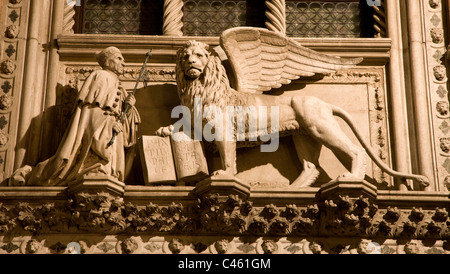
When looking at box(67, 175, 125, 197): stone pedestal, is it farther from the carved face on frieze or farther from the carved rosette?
the carved rosette

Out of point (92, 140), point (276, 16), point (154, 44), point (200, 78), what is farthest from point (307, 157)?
point (92, 140)

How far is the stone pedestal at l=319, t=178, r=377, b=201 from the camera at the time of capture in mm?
11477

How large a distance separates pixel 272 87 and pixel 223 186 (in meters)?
1.82

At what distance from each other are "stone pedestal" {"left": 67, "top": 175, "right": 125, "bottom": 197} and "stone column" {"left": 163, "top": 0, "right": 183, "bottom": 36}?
2601 mm

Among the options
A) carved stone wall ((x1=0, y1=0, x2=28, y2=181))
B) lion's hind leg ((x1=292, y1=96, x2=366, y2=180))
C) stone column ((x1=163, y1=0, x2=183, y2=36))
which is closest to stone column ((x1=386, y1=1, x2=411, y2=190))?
lion's hind leg ((x1=292, y1=96, x2=366, y2=180))

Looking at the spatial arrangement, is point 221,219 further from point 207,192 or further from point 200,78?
point 200,78

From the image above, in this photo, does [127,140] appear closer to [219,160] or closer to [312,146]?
[219,160]

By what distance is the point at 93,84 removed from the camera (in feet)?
39.9

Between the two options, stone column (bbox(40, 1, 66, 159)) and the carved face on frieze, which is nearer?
the carved face on frieze

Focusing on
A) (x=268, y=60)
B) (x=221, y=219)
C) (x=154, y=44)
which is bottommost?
(x=221, y=219)

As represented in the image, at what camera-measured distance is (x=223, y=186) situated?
11414 mm

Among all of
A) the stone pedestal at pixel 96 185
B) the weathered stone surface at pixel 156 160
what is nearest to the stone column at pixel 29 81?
the stone pedestal at pixel 96 185

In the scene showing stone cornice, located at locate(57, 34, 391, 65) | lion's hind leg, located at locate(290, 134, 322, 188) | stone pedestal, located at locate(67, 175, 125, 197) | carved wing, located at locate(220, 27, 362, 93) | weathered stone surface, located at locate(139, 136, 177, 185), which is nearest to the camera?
stone pedestal, located at locate(67, 175, 125, 197)

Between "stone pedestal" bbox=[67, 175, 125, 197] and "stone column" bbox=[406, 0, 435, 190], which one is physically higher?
"stone column" bbox=[406, 0, 435, 190]
